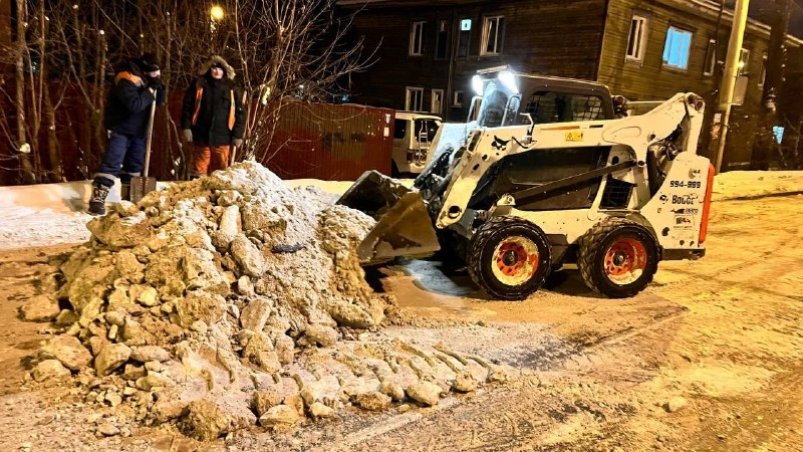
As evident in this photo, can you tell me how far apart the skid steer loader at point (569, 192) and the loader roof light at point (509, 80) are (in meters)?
0.02

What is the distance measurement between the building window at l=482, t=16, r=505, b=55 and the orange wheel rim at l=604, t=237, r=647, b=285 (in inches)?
697

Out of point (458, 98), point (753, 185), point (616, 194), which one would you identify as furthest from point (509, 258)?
point (458, 98)

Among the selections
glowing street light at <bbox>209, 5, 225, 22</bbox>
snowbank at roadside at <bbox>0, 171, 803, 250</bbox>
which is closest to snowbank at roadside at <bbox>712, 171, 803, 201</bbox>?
glowing street light at <bbox>209, 5, 225, 22</bbox>

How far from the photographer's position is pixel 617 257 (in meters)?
6.14

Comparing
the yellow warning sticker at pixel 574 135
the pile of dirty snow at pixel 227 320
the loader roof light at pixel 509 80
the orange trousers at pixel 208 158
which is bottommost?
the pile of dirty snow at pixel 227 320

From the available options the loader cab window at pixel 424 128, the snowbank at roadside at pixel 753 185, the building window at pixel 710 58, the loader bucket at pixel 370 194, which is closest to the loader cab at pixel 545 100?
the loader bucket at pixel 370 194

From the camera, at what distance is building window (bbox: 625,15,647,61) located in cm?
2012

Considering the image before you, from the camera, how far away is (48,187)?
7.84m

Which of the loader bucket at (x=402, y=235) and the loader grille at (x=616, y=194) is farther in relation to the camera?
the loader grille at (x=616, y=194)

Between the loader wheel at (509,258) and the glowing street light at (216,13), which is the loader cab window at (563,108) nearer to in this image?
the loader wheel at (509,258)

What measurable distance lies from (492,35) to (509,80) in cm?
1762

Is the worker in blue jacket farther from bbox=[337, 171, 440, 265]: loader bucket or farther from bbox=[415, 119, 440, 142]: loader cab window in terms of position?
bbox=[415, 119, 440, 142]: loader cab window

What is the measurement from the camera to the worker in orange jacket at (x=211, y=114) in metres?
7.48

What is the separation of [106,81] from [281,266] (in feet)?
23.6
